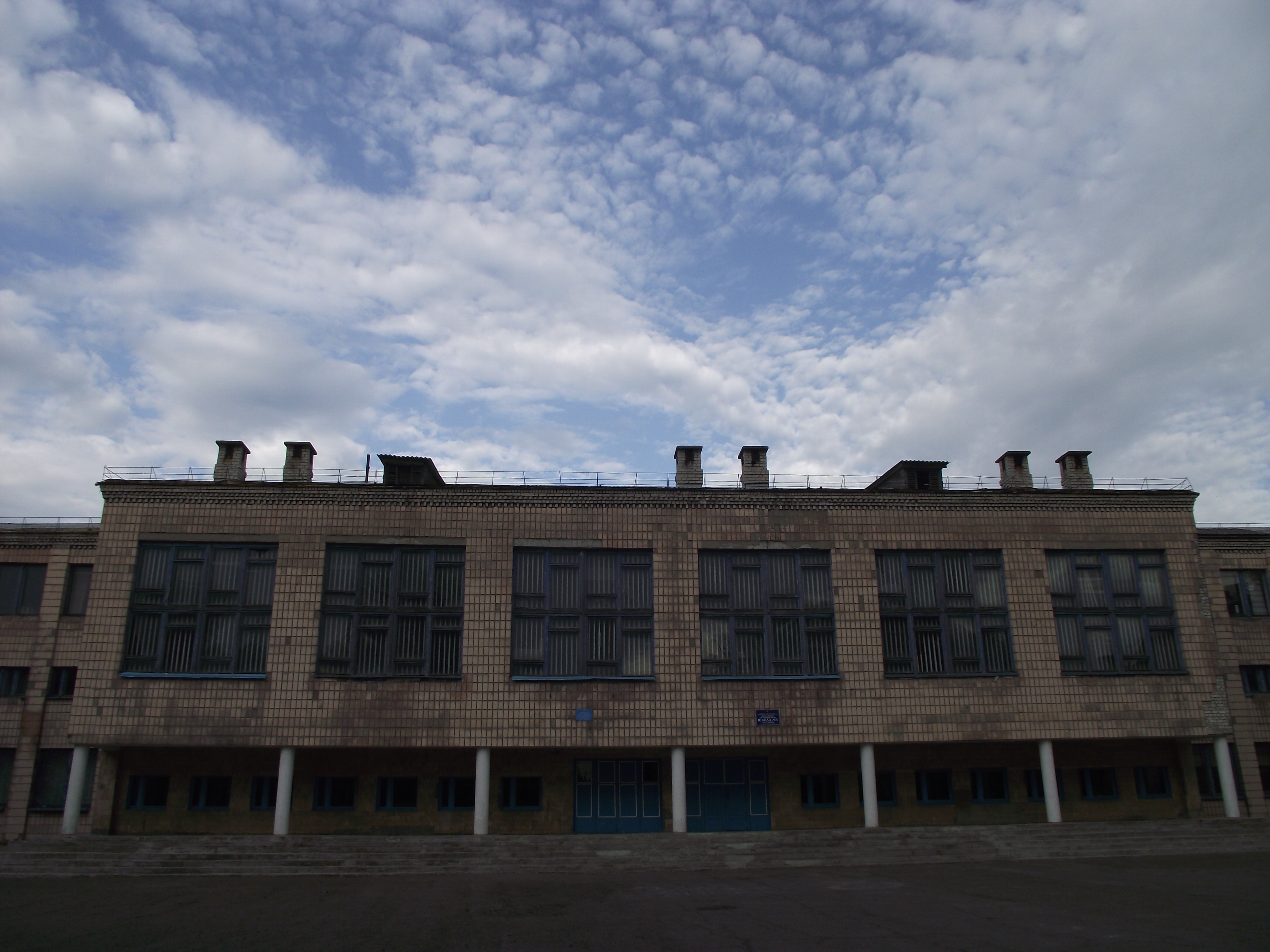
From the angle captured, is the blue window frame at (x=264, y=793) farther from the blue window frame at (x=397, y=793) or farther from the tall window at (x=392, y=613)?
the tall window at (x=392, y=613)

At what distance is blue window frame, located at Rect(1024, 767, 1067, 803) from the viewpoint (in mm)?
26094

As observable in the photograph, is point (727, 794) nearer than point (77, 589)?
Yes

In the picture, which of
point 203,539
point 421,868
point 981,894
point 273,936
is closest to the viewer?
point 273,936

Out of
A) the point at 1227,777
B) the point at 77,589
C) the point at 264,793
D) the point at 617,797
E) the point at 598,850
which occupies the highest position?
the point at 77,589

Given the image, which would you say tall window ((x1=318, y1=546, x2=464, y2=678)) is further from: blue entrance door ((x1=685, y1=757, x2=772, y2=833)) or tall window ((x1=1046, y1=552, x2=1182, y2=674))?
tall window ((x1=1046, y1=552, x2=1182, y2=674))

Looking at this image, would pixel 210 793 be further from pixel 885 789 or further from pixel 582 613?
pixel 885 789

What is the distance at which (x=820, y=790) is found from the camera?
25703mm

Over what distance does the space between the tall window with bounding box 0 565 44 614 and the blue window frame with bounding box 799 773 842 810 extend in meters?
25.4

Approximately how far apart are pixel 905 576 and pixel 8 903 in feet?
77.6

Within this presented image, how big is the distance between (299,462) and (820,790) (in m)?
19.5

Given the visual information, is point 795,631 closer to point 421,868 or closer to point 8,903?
point 421,868

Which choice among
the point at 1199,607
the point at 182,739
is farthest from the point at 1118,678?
the point at 182,739

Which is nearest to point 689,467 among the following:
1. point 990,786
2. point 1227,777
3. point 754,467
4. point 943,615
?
point 754,467

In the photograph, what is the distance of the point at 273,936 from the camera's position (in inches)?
513
